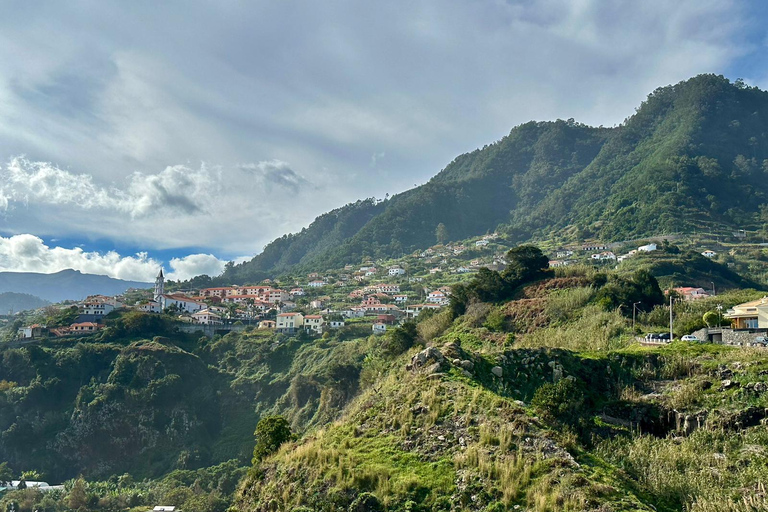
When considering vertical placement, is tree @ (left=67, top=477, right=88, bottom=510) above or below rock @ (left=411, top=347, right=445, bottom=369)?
below

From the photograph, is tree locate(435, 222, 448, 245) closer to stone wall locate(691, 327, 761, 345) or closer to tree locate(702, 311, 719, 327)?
tree locate(702, 311, 719, 327)

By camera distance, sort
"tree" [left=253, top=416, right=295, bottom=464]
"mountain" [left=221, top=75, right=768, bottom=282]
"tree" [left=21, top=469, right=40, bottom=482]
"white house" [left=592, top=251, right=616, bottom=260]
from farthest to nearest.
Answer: "mountain" [left=221, top=75, right=768, bottom=282], "white house" [left=592, top=251, right=616, bottom=260], "tree" [left=21, top=469, right=40, bottom=482], "tree" [left=253, top=416, right=295, bottom=464]

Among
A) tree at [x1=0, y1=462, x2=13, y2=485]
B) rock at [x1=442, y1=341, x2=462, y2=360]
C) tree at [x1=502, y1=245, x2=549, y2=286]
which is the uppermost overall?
tree at [x1=502, y1=245, x2=549, y2=286]

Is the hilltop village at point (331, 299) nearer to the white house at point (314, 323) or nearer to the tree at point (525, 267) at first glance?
the white house at point (314, 323)

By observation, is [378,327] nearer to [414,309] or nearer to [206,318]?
[414,309]

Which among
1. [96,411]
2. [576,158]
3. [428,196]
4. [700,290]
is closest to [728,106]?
[576,158]

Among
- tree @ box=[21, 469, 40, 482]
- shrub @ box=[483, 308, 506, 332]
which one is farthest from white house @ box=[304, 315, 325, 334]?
shrub @ box=[483, 308, 506, 332]

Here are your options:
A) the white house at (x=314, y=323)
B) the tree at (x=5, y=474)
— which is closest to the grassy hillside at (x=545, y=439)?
the tree at (x=5, y=474)
